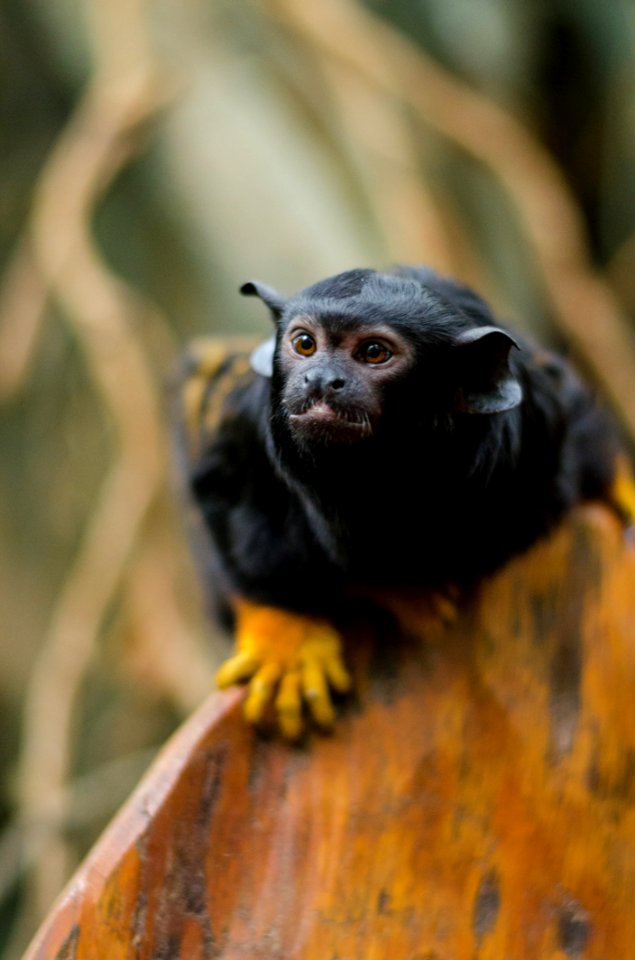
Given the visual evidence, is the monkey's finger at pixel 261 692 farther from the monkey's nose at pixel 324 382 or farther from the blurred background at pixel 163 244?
the blurred background at pixel 163 244

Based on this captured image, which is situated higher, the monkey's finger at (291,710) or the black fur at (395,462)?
the black fur at (395,462)

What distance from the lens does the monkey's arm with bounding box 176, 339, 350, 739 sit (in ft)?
7.55

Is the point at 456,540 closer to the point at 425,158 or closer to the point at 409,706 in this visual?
the point at 409,706

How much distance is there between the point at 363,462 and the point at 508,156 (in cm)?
A: 347

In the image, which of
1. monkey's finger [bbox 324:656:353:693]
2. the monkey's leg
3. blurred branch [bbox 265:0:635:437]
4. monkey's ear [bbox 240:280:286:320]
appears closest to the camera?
monkey's ear [bbox 240:280:286:320]

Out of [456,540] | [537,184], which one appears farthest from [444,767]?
[537,184]

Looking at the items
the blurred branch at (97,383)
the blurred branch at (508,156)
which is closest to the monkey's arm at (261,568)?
the blurred branch at (97,383)

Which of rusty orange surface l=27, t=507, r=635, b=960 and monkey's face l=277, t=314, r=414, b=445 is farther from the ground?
monkey's face l=277, t=314, r=414, b=445

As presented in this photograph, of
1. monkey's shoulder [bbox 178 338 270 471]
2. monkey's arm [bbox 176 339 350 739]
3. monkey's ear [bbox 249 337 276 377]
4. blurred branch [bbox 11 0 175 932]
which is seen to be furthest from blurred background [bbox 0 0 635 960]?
monkey's ear [bbox 249 337 276 377]

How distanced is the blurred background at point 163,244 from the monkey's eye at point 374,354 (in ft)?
7.00

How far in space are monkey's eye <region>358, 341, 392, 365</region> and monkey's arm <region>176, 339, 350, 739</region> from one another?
0.39 m

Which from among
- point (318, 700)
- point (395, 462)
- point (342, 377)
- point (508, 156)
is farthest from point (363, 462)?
point (508, 156)

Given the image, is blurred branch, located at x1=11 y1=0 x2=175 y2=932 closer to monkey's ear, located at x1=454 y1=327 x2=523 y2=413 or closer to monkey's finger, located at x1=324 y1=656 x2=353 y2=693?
monkey's finger, located at x1=324 y1=656 x2=353 y2=693

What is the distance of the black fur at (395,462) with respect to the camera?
2.08 metres
